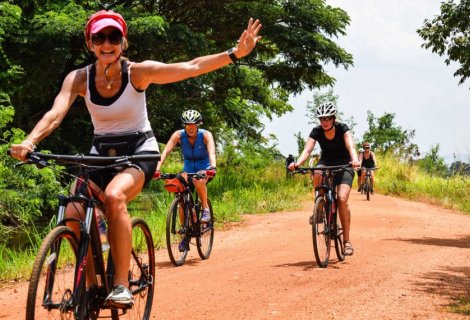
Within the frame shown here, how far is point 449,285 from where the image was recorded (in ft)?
25.1

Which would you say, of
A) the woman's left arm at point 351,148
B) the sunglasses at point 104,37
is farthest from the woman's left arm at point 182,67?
the woman's left arm at point 351,148

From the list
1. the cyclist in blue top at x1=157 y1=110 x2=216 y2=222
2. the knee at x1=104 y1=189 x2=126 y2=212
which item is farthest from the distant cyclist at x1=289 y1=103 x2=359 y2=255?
the knee at x1=104 y1=189 x2=126 y2=212

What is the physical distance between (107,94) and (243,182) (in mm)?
17384

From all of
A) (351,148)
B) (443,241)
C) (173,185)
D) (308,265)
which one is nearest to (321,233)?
(308,265)

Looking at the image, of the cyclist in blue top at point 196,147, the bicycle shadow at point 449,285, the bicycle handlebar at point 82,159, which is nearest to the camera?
the bicycle handlebar at point 82,159

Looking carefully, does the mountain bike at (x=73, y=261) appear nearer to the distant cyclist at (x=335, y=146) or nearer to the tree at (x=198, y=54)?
the distant cyclist at (x=335, y=146)

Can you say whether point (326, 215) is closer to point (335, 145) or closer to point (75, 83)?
point (335, 145)

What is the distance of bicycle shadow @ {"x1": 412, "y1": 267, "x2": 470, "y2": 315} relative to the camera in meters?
6.76

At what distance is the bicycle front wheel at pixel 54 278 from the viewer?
12.4 feet

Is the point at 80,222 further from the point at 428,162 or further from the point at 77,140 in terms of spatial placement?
the point at 428,162

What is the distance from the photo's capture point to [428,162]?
34219 mm

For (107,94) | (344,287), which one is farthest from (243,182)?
(107,94)

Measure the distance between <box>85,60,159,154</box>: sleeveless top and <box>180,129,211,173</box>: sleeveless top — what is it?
493 cm

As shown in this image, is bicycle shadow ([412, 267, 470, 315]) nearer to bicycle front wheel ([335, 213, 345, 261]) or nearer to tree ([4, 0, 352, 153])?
bicycle front wheel ([335, 213, 345, 261])
